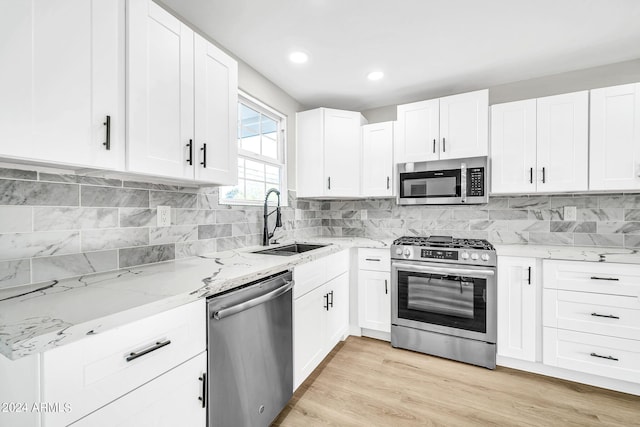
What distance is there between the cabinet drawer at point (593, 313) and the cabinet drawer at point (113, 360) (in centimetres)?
248

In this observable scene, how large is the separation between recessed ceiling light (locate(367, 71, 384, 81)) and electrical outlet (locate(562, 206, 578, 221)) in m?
2.11

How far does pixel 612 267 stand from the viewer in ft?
6.41

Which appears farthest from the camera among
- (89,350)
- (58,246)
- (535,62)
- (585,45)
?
(535,62)

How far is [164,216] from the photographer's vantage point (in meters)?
1.71

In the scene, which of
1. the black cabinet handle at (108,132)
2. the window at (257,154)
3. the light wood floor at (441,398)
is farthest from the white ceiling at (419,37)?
the light wood floor at (441,398)

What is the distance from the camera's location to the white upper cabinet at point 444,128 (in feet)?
8.38

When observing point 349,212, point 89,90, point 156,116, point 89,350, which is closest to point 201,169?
point 156,116

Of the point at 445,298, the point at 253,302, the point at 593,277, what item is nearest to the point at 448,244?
the point at 445,298

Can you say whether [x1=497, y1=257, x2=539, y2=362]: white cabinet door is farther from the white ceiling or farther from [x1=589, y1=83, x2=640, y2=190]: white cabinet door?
the white ceiling

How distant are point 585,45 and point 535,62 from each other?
1.04 feet

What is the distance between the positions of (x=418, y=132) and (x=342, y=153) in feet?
2.65

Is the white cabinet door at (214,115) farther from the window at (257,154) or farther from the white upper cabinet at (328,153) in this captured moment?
the white upper cabinet at (328,153)

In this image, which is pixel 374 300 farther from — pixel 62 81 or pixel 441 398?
pixel 62 81

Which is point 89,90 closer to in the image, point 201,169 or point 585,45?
point 201,169
